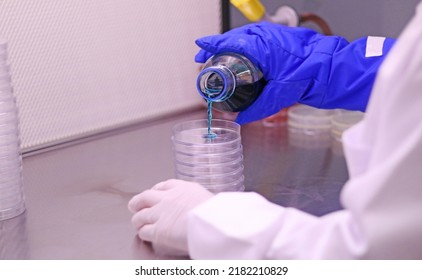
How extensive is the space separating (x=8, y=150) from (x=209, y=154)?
46 centimetres

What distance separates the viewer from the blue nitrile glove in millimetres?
1687

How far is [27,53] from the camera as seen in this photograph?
1987 millimetres

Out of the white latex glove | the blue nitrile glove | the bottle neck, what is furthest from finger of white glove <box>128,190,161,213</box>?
the blue nitrile glove

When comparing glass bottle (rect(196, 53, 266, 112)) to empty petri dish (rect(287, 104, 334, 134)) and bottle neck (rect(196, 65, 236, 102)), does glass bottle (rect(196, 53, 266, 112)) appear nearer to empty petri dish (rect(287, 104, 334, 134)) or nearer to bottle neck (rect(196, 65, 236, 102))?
bottle neck (rect(196, 65, 236, 102))

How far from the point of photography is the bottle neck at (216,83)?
157 cm

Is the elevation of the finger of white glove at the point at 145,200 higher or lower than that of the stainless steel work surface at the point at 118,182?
higher

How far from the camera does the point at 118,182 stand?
5.91 ft

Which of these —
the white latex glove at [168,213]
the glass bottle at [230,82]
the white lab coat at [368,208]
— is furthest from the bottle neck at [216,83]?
the white lab coat at [368,208]

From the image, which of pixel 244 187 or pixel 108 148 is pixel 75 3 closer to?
pixel 108 148

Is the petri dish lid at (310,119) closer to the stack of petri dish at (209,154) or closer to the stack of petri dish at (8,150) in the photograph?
the stack of petri dish at (209,154)

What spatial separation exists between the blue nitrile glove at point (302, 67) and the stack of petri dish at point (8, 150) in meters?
0.46

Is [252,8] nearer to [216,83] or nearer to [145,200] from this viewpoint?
[216,83]

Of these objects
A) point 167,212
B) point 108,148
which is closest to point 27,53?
point 108,148

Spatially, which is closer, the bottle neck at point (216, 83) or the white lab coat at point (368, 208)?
the white lab coat at point (368, 208)
